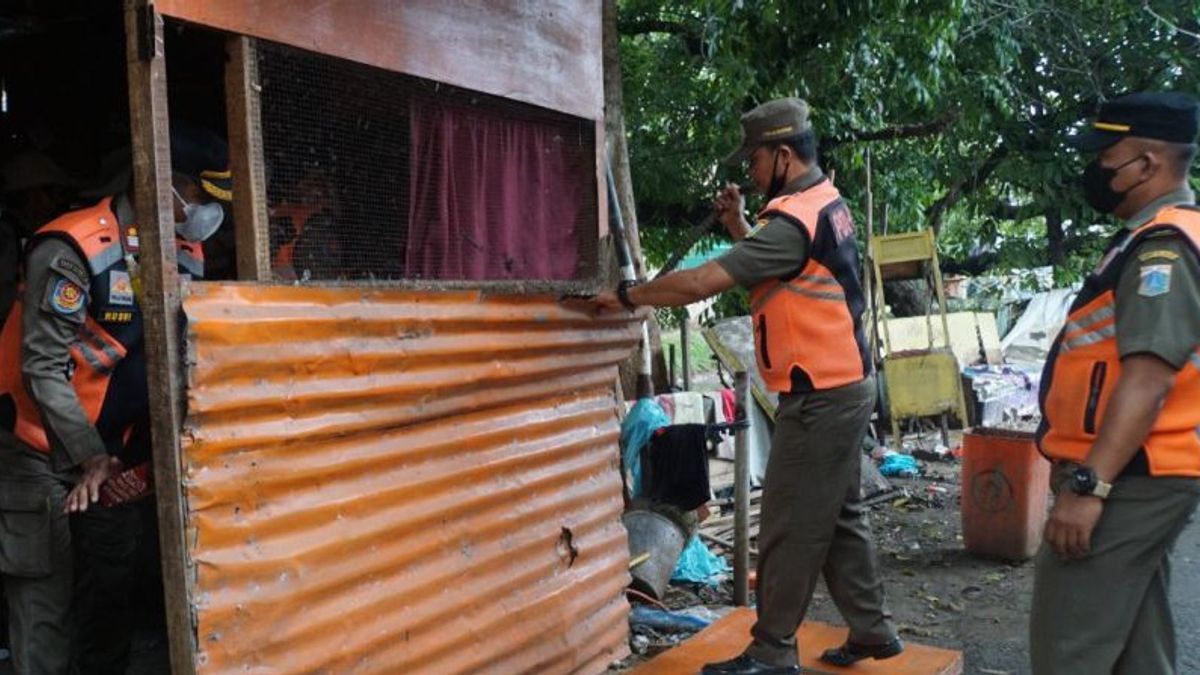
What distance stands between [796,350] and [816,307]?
175 mm

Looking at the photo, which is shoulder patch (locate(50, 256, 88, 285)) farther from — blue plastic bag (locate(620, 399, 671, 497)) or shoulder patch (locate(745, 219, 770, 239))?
blue plastic bag (locate(620, 399, 671, 497))

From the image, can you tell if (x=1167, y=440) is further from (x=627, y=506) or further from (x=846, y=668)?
(x=627, y=506)

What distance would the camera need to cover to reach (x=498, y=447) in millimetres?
3723

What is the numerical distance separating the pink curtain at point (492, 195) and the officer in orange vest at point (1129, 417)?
214 cm

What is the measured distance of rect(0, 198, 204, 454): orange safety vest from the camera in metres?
3.08

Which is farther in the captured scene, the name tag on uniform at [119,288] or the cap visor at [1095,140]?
the name tag on uniform at [119,288]

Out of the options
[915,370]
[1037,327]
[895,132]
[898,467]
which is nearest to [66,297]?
[898,467]

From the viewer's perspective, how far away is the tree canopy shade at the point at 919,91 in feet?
23.6

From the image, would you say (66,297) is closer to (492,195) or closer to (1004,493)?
(492,195)

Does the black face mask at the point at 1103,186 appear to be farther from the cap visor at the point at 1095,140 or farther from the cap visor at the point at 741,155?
the cap visor at the point at 741,155

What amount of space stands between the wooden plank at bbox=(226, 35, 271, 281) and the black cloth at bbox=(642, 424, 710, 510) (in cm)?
294

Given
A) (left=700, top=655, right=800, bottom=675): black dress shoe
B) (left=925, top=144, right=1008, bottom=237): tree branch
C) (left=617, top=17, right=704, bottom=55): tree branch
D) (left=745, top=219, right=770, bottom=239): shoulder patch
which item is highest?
(left=617, top=17, right=704, bottom=55): tree branch

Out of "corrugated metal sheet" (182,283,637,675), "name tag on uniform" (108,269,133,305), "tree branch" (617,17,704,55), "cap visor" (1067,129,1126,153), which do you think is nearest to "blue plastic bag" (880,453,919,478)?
"tree branch" (617,17,704,55)

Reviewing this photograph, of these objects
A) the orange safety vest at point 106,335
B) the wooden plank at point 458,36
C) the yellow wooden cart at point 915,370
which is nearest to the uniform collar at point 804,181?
the wooden plank at point 458,36
